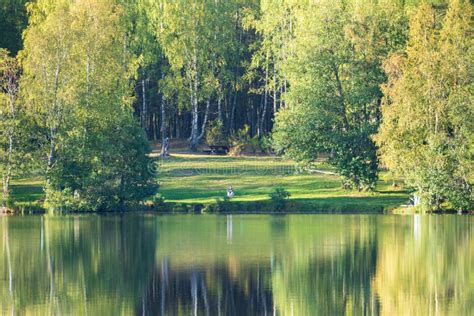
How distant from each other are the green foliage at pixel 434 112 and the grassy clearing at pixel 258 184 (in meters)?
3.34

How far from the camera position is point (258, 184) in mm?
71250

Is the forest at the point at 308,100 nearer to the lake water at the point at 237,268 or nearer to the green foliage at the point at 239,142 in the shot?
the green foliage at the point at 239,142

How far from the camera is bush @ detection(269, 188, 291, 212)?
63.6 meters

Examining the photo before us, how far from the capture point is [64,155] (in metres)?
65.4

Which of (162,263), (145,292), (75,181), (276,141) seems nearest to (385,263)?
(162,263)

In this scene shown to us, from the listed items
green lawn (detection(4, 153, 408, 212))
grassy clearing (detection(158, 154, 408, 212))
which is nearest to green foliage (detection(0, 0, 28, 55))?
grassy clearing (detection(158, 154, 408, 212))

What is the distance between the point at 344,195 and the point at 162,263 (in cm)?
3243

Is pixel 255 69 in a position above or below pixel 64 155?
above

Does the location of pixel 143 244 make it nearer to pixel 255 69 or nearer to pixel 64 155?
pixel 64 155

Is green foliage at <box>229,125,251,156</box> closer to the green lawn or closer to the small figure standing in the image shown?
the green lawn

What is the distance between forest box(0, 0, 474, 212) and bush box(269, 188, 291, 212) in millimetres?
6261

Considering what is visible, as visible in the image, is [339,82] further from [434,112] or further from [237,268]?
[237,268]

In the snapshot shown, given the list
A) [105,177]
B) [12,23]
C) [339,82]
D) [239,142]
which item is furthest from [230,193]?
[12,23]

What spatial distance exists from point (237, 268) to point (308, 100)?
36697 millimetres
